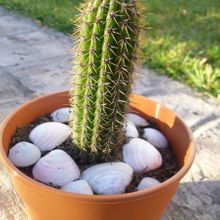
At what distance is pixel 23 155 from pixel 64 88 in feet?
3.71

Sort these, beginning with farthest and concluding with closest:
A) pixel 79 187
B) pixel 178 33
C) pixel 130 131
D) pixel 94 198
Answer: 1. pixel 178 33
2. pixel 130 131
3. pixel 79 187
4. pixel 94 198

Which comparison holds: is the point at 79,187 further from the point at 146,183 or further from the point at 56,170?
the point at 146,183

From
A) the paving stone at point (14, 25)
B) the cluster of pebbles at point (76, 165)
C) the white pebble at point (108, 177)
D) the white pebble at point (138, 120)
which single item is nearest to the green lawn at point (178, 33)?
the paving stone at point (14, 25)

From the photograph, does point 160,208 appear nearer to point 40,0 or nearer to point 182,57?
point 182,57

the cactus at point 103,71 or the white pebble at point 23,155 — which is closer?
the cactus at point 103,71

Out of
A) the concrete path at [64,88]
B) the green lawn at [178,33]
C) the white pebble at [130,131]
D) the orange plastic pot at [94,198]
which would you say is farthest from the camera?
the green lawn at [178,33]

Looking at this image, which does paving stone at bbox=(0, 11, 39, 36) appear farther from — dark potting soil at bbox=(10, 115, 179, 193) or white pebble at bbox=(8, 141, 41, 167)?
white pebble at bbox=(8, 141, 41, 167)

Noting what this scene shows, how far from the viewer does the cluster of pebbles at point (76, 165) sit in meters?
1.32

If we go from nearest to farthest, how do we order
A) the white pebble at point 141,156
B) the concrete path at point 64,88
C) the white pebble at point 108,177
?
1. the white pebble at point 108,177
2. the white pebble at point 141,156
3. the concrete path at point 64,88

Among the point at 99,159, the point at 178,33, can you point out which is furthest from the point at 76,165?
the point at 178,33

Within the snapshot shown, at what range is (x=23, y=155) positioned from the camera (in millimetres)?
1389

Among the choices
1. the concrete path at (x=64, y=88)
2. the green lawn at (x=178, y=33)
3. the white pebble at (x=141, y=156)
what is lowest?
the concrete path at (x=64, y=88)

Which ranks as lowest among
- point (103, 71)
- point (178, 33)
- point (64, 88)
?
point (64, 88)

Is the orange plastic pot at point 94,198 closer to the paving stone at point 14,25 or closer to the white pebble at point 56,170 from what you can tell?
the white pebble at point 56,170
